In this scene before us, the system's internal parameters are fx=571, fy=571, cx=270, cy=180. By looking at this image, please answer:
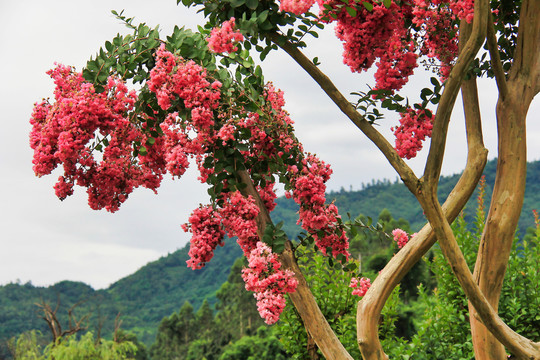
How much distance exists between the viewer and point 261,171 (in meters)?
3.84

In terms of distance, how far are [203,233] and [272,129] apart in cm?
81

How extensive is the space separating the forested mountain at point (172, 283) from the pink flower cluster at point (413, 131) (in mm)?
49495

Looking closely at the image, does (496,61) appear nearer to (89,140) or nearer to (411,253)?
(411,253)

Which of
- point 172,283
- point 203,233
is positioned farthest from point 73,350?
point 172,283

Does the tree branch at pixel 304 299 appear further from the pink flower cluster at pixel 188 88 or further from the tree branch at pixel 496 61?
the tree branch at pixel 496 61

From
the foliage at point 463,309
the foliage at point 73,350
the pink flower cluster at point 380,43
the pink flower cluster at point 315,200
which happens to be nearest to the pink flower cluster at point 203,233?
the pink flower cluster at point 315,200

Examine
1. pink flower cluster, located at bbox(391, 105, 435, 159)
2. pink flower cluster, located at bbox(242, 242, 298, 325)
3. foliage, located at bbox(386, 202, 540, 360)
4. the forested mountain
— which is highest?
the forested mountain

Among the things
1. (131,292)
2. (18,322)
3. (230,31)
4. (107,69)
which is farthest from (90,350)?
(131,292)

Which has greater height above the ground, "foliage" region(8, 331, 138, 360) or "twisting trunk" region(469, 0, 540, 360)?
"twisting trunk" region(469, 0, 540, 360)

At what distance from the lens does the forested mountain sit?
5450 cm

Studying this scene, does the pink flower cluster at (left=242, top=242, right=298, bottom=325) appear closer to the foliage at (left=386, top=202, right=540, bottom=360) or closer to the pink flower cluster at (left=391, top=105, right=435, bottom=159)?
the pink flower cluster at (left=391, top=105, right=435, bottom=159)

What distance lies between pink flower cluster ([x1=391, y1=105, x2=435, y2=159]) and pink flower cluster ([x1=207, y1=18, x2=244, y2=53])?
4.64 ft

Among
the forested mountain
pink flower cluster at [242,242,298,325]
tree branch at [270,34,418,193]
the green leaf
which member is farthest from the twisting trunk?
the forested mountain

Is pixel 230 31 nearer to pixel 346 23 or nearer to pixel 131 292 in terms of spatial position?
pixel 346 23
